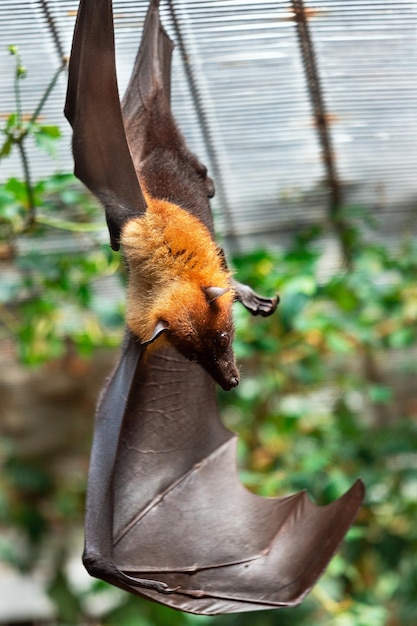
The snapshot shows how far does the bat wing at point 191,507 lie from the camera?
294 centimetres

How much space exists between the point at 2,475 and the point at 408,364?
274 centimetres

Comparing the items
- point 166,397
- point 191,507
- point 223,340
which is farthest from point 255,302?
point 191,507

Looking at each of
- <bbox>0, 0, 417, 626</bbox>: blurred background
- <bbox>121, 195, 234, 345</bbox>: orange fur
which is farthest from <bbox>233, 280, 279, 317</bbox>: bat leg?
<bbox>0, 0, 417, 626</bbox>: blurred background

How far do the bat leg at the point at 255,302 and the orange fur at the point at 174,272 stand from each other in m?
0.12

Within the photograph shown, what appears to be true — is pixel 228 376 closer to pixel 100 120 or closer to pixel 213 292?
pixel 213 292

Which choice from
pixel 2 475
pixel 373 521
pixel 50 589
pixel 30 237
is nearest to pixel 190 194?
pixel 30 237

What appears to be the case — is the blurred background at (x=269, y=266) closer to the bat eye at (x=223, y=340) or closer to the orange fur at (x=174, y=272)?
the orange fur at (x=174, y=272)

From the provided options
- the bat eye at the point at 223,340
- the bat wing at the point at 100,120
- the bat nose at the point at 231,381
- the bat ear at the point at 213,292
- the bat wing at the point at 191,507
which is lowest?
the bat wing at the point at 191,507

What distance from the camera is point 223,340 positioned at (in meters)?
2.57

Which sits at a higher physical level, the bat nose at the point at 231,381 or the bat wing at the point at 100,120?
the bat wing at the point at 100,120

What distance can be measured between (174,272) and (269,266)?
1653mm

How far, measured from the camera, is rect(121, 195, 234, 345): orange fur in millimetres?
2566

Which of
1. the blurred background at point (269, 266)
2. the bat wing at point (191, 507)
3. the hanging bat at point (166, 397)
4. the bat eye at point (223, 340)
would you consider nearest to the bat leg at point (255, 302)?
the hanging bat at point (166, 397)

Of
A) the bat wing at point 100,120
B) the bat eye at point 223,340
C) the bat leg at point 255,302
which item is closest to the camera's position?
the bat wing at point 100,120
